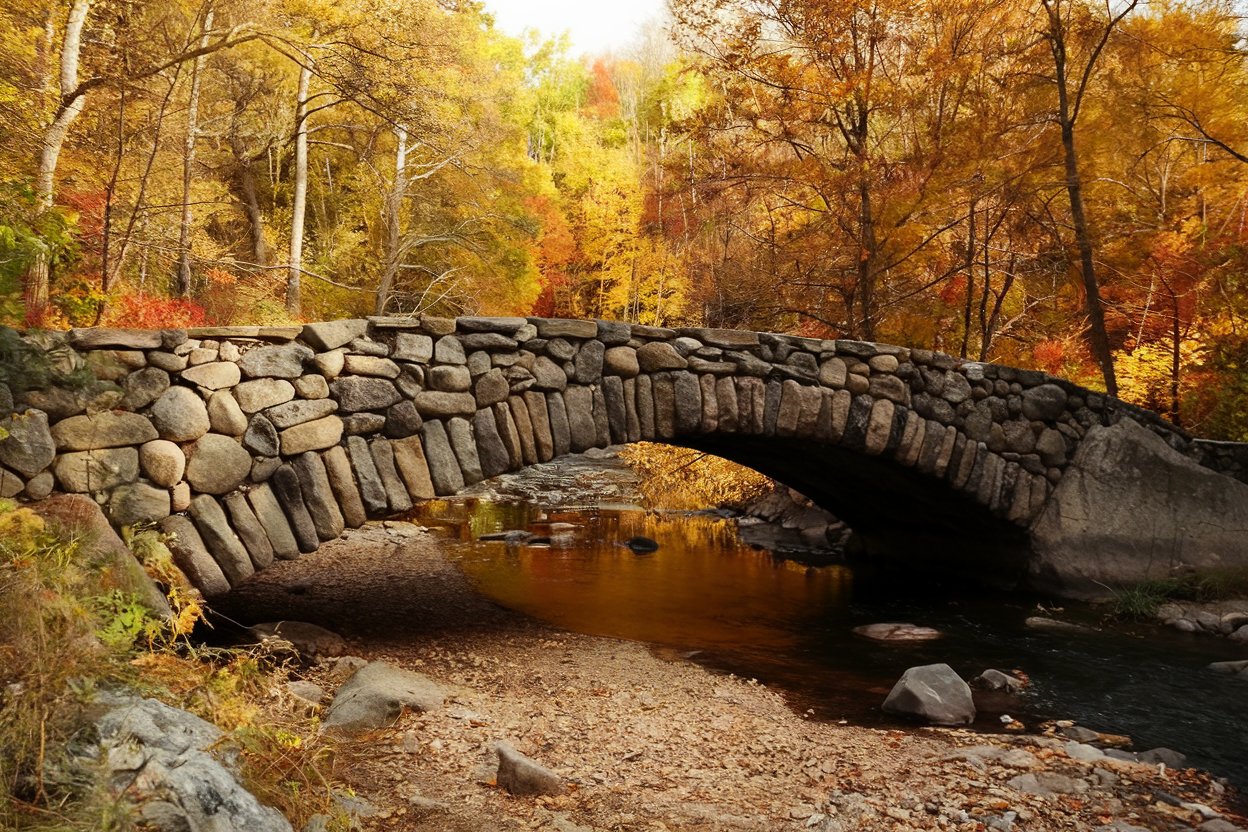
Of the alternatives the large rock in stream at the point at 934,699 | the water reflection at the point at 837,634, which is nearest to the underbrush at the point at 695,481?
the water reflection at the point at 837,634

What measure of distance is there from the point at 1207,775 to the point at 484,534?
8.09 meters

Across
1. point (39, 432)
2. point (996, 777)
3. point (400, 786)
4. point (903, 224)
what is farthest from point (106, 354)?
point (903, 224)

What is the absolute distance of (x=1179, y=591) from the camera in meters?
8.16

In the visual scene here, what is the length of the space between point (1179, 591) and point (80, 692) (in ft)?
28.9

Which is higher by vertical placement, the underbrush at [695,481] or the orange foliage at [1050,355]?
the orange foliage at [1050,355]

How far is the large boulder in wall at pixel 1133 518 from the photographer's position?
829 centimetres

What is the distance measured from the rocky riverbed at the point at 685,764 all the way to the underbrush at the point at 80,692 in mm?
522

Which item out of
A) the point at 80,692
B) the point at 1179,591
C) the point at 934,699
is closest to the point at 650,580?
the point at 934,699

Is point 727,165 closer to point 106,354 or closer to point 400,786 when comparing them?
point 106,354

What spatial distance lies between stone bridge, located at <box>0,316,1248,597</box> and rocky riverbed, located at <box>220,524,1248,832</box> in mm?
1219

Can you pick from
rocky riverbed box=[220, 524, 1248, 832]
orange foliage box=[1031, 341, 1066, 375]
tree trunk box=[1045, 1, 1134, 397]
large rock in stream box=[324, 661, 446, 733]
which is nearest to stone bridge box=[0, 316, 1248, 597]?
large rock in stream box=[324, 661, 446, 733]

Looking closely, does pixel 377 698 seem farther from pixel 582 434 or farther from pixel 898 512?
pixel 898 512

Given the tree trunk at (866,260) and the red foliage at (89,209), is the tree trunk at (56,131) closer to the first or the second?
the red foliage at (89,209)

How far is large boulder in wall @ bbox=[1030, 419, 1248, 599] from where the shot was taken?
829 cm
